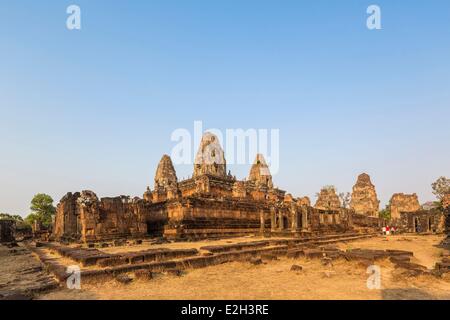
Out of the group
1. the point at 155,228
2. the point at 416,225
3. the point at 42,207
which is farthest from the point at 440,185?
the point at 42,207

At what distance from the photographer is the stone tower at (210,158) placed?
142 feet

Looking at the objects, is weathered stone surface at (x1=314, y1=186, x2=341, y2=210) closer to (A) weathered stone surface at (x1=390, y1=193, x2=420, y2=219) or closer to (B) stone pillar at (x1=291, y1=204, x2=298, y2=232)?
(A) weathered stone surface at (x1=390, y1=193, x2=420, y2=219)

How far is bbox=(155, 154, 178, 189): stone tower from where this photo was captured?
143ft

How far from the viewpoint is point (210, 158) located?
44.2 meters

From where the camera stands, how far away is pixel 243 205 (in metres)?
26.4

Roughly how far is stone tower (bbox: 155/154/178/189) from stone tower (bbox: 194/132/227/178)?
11.8 ft

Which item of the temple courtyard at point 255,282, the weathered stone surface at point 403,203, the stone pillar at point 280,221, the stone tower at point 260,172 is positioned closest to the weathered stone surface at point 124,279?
the temple courtyard at point 255,282

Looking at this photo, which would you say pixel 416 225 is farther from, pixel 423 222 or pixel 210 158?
pixel 210 158

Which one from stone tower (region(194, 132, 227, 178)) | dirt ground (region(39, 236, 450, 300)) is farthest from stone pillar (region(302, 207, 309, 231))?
stone tower (region(194, 132, 227, 178))

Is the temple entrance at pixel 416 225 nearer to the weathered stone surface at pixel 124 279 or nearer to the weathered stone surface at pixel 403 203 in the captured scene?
the weathered stone surface at pixel 403 203

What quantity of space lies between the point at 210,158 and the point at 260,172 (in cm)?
934

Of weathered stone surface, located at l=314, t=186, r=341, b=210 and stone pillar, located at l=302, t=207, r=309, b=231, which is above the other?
stone pillar, located at l=302, t=207, r=309, b=231
